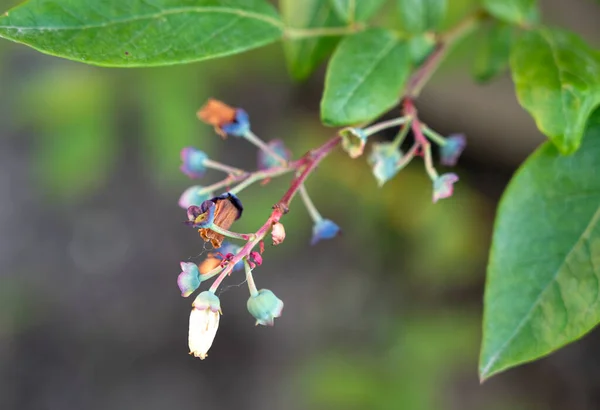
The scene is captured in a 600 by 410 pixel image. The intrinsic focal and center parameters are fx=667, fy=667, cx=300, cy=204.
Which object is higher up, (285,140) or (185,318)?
(285,140)

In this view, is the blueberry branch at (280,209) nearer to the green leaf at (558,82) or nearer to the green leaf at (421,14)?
the green leaf at (558,82)

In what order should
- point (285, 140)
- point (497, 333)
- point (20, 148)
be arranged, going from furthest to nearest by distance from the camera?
point (20, 148)
point (285, 140)
point (497, 333)

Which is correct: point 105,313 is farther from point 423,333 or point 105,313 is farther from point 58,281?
point 423,333

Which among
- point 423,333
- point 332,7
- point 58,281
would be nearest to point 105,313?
point 58,281

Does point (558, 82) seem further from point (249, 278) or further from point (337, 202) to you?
point (337, 202)

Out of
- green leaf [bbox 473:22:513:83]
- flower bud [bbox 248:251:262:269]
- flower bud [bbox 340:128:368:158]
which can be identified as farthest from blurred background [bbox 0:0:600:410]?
flower bud [bbox 248:251:262:269]

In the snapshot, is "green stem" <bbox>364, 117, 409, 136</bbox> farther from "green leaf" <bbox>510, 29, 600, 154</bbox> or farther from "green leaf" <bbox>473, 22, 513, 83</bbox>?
"green leaf" <bbox>473, 22, 513, 83</bbox>
